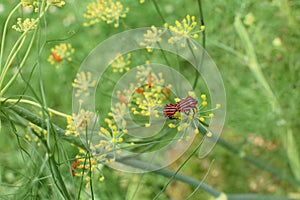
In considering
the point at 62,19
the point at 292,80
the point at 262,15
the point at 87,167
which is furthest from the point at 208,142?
the point at 62,19

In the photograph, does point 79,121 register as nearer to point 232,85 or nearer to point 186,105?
point 186,105

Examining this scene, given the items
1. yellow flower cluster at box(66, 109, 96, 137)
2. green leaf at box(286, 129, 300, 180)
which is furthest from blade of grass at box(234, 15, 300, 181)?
yellow flower cluster at box(66, 109, 96, 137)

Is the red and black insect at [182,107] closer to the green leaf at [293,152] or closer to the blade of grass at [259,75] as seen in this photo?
the blade of grass at [259,75]

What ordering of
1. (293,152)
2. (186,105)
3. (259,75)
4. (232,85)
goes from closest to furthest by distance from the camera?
(186,105)
(259,75)
(293,152)
(232,85)

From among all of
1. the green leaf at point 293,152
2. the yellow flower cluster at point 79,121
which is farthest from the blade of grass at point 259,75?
the yellow flower cluster at point 79,121

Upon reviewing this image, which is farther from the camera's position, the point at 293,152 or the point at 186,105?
the point at 293,152

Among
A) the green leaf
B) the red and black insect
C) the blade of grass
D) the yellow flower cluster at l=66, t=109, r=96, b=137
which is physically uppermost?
the blade of grass

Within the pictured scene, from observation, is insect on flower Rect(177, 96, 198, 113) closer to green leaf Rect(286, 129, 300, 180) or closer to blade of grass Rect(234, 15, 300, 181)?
blade of grass Rect(234, 15, 300, 181)

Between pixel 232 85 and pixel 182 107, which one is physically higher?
pixel 232 85

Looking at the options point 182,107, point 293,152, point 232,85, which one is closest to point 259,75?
point 293,152

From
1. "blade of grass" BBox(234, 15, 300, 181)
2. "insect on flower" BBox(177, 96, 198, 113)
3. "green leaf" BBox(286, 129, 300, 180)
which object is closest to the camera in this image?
"insect on flower" BBox(177, 96, 198, 113)

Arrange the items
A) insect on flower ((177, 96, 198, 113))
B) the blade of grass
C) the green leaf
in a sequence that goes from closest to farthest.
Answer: insect on flower ((177, 96, 198, 113)) < the blade of grass < the green leaf

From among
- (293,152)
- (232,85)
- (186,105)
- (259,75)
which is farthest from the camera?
(232,85)
